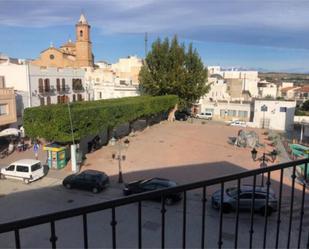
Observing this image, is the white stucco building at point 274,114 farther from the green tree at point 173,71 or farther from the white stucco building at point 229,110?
the green tree at point 173,71

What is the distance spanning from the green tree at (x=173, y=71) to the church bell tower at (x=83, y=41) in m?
25.2

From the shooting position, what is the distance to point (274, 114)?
44.2 meters

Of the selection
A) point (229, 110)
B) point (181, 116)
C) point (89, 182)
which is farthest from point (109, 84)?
point (89, 182)

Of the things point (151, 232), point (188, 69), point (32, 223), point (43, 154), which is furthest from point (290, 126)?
point (32, 223)

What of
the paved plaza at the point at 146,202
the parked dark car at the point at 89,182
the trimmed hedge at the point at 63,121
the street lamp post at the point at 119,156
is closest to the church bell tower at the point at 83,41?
the paved plaza at the point at 146,202

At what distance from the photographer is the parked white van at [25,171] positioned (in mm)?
18109

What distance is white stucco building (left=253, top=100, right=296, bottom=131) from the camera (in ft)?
142

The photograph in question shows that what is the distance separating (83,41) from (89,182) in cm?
5050

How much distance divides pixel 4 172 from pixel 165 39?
29256 mm

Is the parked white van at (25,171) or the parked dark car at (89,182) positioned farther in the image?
the parked white van at (25,171)

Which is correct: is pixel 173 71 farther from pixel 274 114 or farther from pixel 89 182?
pixel 89 182

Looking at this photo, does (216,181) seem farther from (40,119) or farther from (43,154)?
(43,154)

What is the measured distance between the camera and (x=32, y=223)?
1.89 metres

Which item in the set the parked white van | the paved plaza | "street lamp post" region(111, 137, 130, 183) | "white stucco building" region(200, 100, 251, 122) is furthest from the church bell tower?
the parked white van
